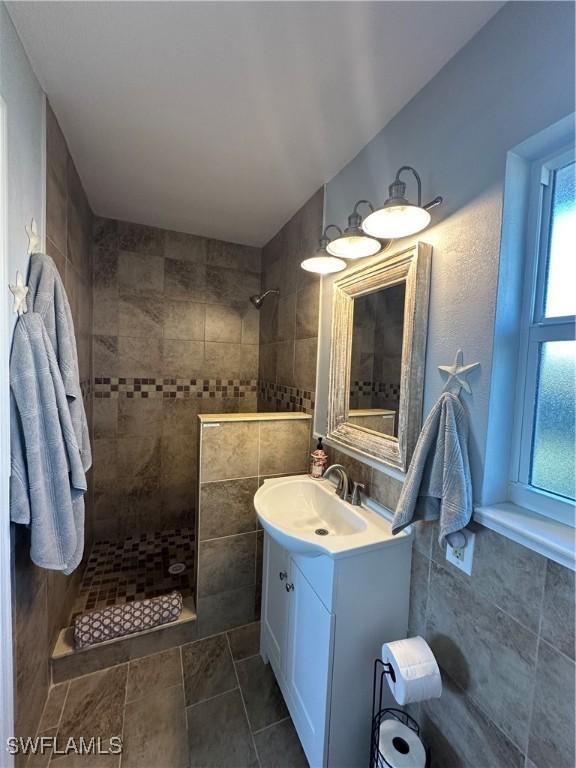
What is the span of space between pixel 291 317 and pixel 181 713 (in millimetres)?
2074

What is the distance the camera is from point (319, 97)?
43.9 inches

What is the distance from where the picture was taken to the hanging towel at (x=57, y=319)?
1018 mm

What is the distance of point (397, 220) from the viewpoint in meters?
1.01

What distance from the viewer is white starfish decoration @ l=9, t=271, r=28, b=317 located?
3.01ft

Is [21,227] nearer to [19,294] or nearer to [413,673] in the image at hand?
[19,294]

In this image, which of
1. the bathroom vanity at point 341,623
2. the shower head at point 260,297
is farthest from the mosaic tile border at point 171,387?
the bathroom vanity at point 341,623

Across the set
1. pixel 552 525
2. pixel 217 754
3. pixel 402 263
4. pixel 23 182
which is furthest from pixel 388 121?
pixel 217 754

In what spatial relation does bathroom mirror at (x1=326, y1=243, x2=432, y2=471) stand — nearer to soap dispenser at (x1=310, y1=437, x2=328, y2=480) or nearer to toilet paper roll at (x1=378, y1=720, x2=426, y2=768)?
soap dispenser at (x1=310, y1=437, x2=328, y2=480)

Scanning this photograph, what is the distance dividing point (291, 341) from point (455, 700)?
5.71 feet

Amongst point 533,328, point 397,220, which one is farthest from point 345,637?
point 397,220

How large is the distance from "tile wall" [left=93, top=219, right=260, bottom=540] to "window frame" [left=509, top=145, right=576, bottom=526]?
206 centimetres

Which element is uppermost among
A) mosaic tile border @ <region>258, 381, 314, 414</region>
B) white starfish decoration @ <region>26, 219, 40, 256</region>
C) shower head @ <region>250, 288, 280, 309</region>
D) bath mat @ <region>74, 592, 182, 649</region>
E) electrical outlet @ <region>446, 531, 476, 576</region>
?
shower head @ <region>250, 288, 280, 309</region>

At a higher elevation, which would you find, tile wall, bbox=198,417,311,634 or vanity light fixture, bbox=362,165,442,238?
vanity light fixture, bbox=362,165,442,238

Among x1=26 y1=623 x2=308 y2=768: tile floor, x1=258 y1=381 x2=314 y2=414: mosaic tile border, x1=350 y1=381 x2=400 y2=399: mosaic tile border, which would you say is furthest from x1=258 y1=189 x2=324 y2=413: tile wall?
x1=26 y1=623 x2=308 y2=768: tile floor
